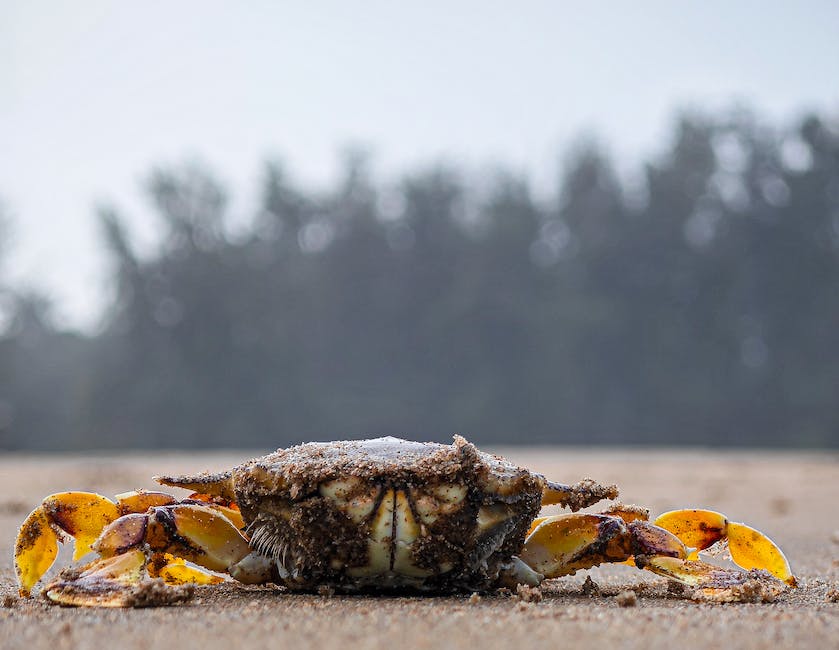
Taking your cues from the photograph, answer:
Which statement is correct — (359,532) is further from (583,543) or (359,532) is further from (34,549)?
(34,549)

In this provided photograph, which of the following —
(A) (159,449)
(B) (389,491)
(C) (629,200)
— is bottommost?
(A) (159,449)

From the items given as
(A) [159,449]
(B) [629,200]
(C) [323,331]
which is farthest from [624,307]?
(A) [159,449]

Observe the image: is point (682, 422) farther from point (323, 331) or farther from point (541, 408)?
point (323, 331)

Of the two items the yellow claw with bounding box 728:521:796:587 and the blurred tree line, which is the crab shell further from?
the blurred tree line

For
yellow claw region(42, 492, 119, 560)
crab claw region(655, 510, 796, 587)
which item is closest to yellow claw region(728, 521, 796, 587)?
crab claw region(655, 510, 796, 587)

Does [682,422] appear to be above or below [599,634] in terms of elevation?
below

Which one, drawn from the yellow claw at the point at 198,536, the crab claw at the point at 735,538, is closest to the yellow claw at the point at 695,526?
the crab claw at the point at 735,538

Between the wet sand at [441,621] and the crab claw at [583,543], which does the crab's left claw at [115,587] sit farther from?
the crab claw at [583,543]

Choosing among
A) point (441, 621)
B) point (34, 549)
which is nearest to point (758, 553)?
point (441, 621)
